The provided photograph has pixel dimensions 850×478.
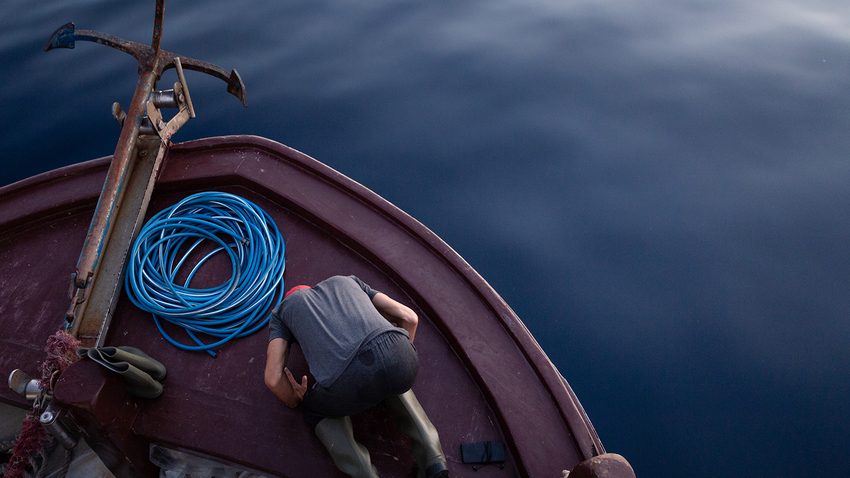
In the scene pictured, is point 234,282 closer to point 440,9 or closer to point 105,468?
point 105,468

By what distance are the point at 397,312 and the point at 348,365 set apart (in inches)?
14.0

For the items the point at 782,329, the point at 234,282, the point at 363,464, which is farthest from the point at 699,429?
the point at 234,282

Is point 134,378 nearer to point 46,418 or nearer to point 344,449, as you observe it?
point 46,418

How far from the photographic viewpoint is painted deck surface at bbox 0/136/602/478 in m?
2.03

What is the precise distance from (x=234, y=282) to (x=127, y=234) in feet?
2.10

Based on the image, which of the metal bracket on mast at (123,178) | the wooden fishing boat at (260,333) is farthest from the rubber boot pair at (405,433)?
the metal bracket on mast at (123,178)

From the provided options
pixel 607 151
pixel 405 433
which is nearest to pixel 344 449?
pixel 405 433

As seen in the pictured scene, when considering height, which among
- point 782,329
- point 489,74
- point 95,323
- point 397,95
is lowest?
point 95,323

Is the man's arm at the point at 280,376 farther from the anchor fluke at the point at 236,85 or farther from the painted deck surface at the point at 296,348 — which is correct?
the anchor fluke at the point at 236,85

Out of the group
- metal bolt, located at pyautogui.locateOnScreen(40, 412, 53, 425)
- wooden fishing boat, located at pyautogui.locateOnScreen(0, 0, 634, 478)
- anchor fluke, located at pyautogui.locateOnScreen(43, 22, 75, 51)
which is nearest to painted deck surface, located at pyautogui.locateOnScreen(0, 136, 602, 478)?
wooden fishing boat, located at pyautogui.locateOnScreen(0, 0, 634, 478)

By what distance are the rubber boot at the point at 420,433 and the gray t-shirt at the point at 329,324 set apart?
311 millimetres

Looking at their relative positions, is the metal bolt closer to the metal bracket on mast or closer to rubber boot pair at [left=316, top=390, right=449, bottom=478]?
the metal bracket on mast

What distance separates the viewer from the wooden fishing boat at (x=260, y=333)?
1987 mm

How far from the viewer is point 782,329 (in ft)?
9.34
